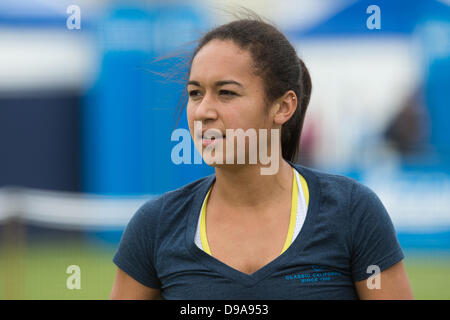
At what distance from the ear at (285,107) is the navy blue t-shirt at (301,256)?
271 millimetres

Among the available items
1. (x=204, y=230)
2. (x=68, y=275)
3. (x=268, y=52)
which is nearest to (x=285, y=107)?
(x=268, y=52)

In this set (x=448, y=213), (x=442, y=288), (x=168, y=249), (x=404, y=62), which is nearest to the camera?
(x=168, y=249)

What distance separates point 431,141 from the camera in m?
8.62

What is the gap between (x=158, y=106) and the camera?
8.17m

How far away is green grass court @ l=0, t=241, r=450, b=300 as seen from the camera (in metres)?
5.72

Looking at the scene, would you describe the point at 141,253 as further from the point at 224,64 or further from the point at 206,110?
the point at 224,64

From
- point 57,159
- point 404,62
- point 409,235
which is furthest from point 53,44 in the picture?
point 409,235

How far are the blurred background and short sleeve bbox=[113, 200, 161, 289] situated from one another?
5531 millimetres

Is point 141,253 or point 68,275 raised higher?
point 141,253

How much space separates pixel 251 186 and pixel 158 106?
5813 mm

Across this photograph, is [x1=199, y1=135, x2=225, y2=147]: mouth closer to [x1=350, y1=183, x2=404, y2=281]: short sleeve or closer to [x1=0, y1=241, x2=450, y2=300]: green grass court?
[x1=350, y1=183, x2=404, y2=281]: short sleeve

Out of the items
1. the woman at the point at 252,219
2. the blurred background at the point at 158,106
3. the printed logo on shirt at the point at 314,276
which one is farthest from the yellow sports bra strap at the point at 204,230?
the blurred background at the point at 158,106

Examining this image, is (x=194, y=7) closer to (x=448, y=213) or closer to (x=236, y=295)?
(x=448, y=213)
